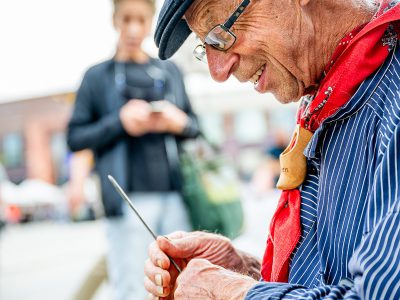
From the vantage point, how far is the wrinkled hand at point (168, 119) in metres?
2.99

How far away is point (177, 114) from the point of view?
3.05m

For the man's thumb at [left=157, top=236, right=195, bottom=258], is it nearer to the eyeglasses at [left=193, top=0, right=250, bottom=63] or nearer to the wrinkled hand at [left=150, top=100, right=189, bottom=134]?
the eyeglasses at [left=193, top=0, right=250, bottom=63]

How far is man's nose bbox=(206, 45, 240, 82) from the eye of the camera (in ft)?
4.90

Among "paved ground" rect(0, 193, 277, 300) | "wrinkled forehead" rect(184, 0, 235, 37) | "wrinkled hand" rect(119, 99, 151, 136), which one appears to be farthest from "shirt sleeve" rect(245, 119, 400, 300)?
"wrinkled hand" rect(119, 99, 151, 136)

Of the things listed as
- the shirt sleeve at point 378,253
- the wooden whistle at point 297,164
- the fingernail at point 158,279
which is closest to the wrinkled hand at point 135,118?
the fingernail at point 158,279

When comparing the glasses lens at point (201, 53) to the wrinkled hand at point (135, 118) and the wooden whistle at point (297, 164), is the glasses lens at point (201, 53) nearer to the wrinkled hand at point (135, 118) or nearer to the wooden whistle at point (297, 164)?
the wooden whistle at point (297, 164)

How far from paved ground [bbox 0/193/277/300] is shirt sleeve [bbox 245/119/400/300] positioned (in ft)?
3.91

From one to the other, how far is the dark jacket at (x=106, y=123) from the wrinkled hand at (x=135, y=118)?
38 mm

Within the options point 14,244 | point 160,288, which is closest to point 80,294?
point 160,288

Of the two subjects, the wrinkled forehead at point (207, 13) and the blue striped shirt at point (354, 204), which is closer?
the blue striped shirt at point (354, 204)

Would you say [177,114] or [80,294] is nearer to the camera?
[177,114]

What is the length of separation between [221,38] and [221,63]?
0.08 metres

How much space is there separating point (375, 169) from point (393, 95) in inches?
6.2

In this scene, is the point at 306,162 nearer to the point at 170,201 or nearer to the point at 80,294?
the point at 170,201
